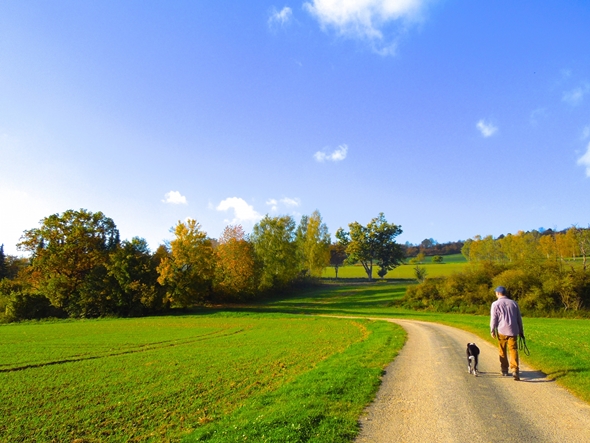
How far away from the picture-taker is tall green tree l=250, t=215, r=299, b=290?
72.0 meters

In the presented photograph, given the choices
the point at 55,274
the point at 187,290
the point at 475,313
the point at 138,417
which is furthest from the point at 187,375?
the point at 55,274

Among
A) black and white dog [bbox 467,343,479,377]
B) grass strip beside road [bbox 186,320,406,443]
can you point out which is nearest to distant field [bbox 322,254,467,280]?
black and white dog [bbox 467,343,479,377]

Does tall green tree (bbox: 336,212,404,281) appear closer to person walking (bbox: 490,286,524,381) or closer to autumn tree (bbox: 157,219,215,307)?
autumn tree (bbox: 157,219,215,307)

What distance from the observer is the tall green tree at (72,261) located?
5128 centimetres

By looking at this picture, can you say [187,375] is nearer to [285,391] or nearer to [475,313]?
[285,391]

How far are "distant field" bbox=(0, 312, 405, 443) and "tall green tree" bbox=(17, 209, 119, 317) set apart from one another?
29.9 meters

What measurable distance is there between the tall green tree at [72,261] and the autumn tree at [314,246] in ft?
132

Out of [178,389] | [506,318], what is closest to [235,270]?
[178,389]

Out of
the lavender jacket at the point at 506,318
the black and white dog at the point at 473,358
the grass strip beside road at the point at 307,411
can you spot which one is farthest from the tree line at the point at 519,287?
the grass strip beside road at the point at 307,411

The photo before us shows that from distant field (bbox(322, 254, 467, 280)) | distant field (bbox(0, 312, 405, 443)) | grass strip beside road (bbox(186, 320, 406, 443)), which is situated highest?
distant field (bbox(322, 254, 467, 280))

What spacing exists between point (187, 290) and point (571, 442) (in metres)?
49.5

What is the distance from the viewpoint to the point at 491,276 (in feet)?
Result: 177

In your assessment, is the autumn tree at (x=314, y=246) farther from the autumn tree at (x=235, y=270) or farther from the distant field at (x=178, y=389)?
the distant field at (x=178, y=389)

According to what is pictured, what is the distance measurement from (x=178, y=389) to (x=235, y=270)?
53.4 m
